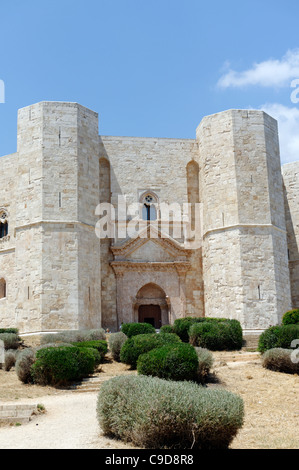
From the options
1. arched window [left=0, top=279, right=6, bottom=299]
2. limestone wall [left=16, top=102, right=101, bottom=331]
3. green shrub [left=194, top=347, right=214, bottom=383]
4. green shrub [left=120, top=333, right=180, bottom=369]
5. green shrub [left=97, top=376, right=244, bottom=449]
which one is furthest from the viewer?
arched window [left=0, top=279, right=6, bottom=299]

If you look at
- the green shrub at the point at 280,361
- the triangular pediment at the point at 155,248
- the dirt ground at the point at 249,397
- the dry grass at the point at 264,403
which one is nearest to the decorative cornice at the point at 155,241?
the triangular pediment at the point at 155,248

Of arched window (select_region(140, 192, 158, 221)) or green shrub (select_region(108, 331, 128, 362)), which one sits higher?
arched window (select_region(140, 192, 158, 221))

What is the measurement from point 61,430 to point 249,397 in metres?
4.62

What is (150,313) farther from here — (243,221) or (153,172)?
(153,172)

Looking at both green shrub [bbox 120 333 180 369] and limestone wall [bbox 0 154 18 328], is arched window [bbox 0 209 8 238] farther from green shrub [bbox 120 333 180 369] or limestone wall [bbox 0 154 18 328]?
green shrub [bbox 120 333 180 369]

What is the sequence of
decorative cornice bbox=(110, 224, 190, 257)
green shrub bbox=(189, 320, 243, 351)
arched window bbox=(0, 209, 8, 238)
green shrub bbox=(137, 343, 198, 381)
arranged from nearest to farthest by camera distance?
green shrub bbox=(137, 343, 198, 381), green shrub bbox=(189, 320, 243, 351), decorative cornice bbox=(110, 224, 190, 257), arched window bbox=(0, 209, 8, 238)

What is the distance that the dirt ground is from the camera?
829cm

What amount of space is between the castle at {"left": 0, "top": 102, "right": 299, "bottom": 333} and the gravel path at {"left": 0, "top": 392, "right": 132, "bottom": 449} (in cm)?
1142

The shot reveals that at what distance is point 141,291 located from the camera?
83.5ft

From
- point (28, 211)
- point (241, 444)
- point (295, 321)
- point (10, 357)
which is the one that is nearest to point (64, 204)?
point (28, 211)

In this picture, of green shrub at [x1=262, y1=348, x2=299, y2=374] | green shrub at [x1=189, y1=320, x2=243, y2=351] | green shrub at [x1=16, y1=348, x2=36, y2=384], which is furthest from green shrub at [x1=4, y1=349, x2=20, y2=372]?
green shrub at [x1=262, y1=348, x2=299, y2=374]

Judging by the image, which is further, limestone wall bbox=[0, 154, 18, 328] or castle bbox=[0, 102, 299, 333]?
limestone wall bbox=[0, 154, 18, 328]

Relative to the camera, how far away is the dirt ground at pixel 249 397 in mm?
8289

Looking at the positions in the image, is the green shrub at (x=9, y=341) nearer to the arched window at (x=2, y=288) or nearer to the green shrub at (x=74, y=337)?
the green shrub at (x=74, y=337)
